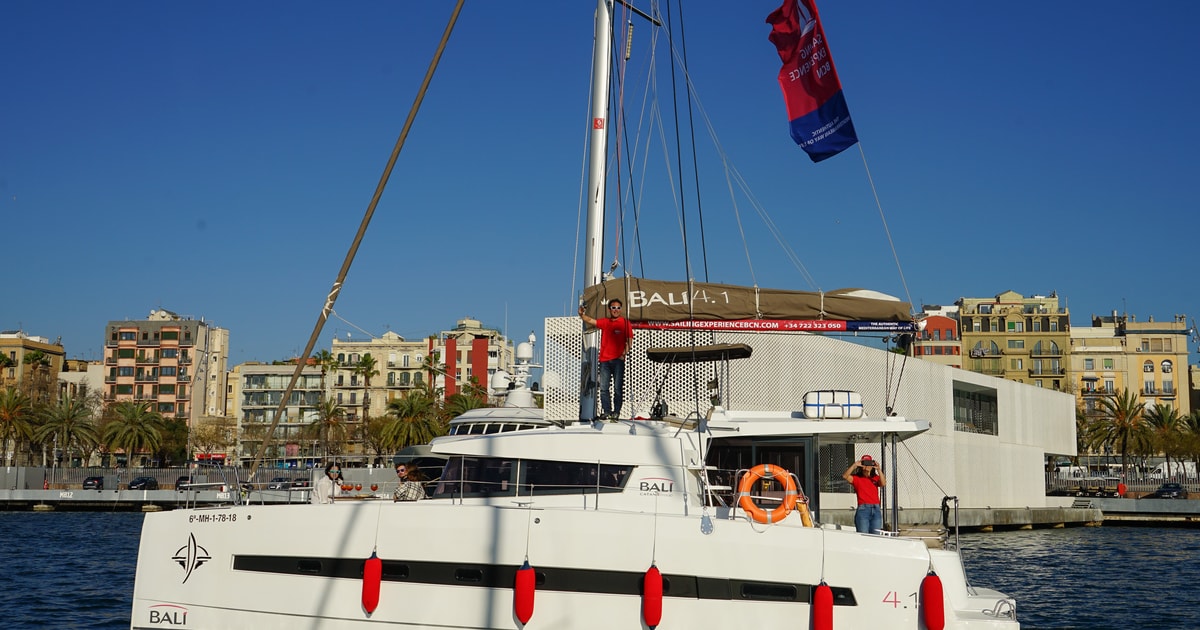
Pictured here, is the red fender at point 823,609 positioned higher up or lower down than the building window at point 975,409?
lower down

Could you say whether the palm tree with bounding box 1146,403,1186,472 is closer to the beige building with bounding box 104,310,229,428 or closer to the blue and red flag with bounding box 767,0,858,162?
the blue and red flag with bounding box 767,0,858,162

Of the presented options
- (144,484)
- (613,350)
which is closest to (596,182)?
(613,350)

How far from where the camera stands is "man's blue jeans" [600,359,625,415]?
39.5 feet

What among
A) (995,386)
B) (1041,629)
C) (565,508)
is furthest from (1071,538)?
(565,508)

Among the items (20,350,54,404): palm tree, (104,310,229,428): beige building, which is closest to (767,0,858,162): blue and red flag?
(20,350,54,404): palm tree

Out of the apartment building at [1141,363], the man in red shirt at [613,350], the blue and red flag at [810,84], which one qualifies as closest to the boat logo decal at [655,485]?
the man in red shirt at [613,350]

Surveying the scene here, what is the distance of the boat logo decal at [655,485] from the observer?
10906 mm

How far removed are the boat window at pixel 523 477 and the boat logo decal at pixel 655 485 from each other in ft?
Answer: 0.62

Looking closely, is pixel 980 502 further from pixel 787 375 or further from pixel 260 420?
pixel 260 420

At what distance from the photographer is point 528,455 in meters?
11.3

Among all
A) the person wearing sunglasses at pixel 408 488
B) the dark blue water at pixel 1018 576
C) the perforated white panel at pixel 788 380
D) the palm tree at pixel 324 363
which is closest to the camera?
the person wearing sunglasses at pixel 408 488

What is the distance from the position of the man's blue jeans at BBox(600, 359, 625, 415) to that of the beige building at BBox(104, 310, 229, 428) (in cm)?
9801

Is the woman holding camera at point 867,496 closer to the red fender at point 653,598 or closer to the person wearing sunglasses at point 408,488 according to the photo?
the red fender at point 653,598

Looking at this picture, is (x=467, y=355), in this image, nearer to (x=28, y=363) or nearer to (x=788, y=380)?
(x=28, y=363)
